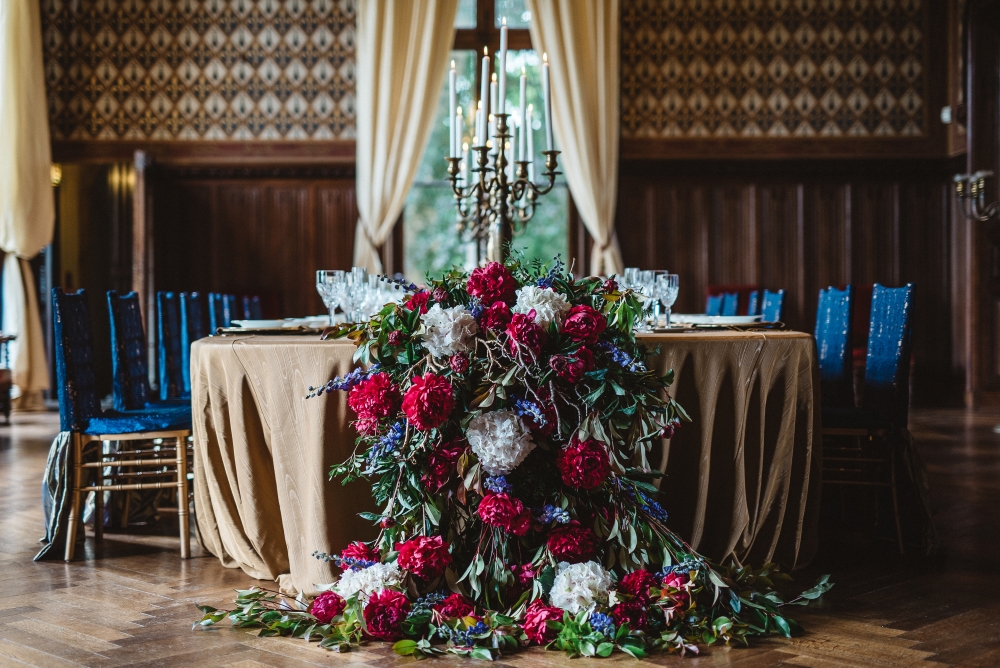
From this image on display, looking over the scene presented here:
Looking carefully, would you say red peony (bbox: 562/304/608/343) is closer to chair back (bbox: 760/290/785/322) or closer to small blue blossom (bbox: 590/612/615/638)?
small blue blossom (bbox: 590/612/615/638)

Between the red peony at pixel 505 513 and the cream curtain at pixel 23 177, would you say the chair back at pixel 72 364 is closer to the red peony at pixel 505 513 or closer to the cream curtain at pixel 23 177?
the red peony at pixel 505 513

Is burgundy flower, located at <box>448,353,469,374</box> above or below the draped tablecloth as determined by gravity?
above

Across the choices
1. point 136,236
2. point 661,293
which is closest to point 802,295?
point 661,293

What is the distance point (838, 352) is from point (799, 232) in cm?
456

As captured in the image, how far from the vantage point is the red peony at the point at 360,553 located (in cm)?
252

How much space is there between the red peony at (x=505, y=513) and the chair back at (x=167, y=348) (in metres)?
2.46

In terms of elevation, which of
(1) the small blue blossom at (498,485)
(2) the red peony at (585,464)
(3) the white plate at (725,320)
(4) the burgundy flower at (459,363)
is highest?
(3) the white plate at (725,320)

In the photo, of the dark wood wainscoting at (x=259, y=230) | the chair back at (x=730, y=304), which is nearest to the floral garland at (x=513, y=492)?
the chair back at (x=730, y=304)

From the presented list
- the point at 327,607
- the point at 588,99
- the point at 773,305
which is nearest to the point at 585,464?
the point at 327,607

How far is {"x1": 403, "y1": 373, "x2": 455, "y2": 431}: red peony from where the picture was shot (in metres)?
2.32

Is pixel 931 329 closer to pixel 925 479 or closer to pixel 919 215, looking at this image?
pixel 919 215

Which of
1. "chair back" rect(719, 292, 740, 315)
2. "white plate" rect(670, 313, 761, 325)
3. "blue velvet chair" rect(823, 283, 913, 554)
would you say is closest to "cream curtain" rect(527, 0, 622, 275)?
"chair back" rect(719, 292, 740, 315)

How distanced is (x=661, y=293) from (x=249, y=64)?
18.4 feet

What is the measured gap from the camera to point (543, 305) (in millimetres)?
2420
